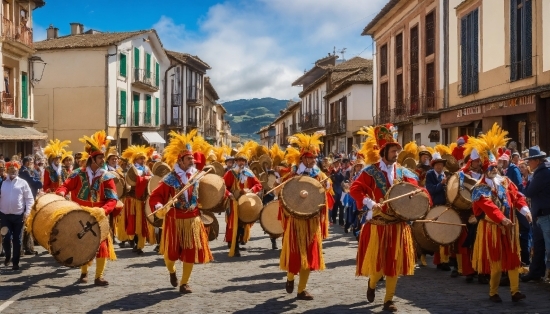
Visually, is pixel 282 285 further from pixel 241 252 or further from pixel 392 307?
pixel 241 252

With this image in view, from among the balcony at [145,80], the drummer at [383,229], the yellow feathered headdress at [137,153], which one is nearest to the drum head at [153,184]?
the yellow feathered headdress at [137,153]

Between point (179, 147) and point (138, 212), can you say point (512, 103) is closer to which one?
point (138, 212)

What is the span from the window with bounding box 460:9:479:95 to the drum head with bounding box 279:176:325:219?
47.2 ft

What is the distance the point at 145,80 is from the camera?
140ft

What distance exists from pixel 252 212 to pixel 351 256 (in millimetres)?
1907

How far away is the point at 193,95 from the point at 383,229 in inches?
1902

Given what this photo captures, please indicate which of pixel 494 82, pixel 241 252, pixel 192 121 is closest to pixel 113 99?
pixel 192 121

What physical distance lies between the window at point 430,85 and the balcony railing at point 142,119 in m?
20.7

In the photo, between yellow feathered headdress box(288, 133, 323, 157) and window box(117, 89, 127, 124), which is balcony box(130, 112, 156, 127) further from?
yellow feathered headdress box(288, 133, 323, 157)

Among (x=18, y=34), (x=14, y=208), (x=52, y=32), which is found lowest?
(x=14, y=208)

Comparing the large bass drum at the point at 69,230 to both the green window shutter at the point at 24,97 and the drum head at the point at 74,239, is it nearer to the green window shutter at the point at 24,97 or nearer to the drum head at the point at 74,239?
the drum head at the point at 74,239

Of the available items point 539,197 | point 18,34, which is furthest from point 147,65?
point 539,197

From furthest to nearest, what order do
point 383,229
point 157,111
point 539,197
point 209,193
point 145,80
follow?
point 157,111, point 145,80, point 209,193, point 539,197, point 383,229

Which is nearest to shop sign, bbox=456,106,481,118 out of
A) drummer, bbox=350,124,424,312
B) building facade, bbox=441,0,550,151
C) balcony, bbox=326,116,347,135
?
building facade, bbox=441,0,550,151
